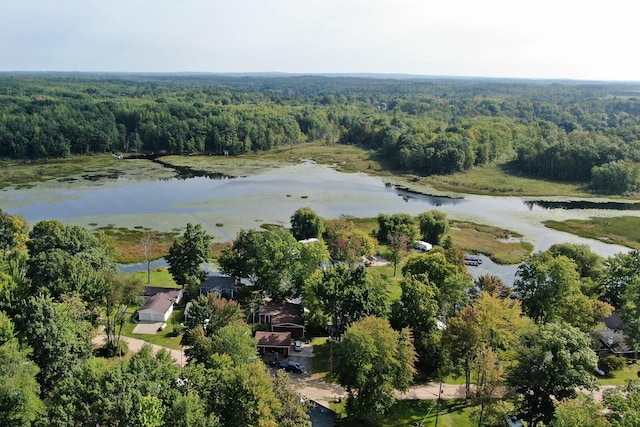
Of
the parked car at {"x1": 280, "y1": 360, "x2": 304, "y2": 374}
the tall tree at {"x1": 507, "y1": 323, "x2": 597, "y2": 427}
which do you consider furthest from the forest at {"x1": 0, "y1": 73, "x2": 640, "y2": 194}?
the parked car at {"x1": 280, "y1": 360, "x2": 304, "y2": 374}

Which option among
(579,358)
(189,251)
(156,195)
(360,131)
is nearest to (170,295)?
(189,251)

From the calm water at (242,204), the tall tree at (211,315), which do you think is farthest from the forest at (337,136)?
the tall tree at (211,315)

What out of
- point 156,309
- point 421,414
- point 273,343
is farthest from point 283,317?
point 421,414

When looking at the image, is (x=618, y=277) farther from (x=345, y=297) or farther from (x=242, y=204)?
(x=242, y=204)

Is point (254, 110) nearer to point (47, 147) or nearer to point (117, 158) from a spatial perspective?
point (117, 158)

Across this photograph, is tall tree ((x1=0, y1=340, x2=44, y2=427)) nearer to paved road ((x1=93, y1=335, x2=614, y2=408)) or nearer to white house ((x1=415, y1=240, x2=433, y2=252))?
paved road ((x1=93, y1=335, x2=614, y2=408))

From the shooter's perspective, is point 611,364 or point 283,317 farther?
point 283,317
